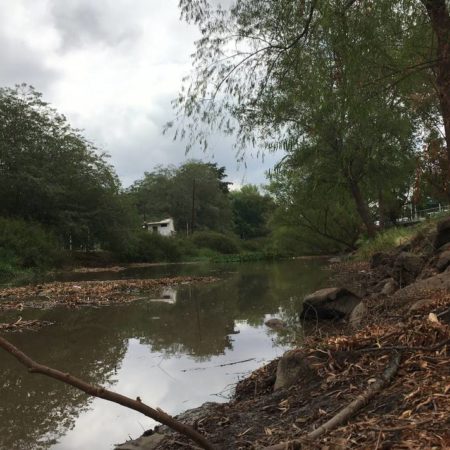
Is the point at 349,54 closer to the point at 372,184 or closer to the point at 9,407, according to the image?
the point at 9,407

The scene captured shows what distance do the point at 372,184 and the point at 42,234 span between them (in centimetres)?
1966

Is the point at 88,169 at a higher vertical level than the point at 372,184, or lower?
higher

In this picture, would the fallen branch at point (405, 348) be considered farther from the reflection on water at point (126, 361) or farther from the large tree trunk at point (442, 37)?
the large tree trunk at point (442, 37)

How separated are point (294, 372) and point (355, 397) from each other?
132 cm

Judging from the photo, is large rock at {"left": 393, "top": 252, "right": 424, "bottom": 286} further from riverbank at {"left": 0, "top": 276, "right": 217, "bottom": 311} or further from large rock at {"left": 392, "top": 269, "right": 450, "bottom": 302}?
riverbank at {"left": 0, "top": 276, "right": 217, "bottom": 311}

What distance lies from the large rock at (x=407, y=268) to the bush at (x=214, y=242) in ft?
162

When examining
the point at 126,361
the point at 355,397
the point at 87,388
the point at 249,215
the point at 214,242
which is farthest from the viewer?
the point at 249,215

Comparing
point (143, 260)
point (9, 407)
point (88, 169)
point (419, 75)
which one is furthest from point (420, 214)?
point (9, 407)

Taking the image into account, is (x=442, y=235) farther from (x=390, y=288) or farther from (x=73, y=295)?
(x=73, y=295)

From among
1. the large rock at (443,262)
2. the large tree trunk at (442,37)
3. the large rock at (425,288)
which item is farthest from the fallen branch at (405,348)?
the large rock at (443,262)

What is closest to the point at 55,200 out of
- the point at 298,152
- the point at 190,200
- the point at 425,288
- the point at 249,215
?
the point at 298,152

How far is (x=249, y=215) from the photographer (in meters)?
97.4

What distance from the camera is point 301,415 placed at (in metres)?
3.81

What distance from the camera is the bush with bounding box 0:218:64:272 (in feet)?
87.7
